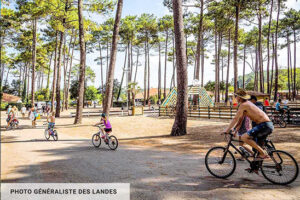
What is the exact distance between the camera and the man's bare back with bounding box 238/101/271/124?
4281 millimetres

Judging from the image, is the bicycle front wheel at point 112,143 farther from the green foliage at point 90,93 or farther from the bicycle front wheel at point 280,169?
the green foliage at point 90,93

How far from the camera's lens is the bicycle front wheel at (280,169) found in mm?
4091

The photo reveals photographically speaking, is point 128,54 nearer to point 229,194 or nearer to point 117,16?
point 117,16

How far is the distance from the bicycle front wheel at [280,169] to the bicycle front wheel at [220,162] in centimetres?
67

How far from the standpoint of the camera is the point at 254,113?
4.35 m

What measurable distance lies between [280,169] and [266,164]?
27 cm

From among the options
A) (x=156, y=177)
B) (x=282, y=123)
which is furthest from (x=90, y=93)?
(x=156, y=177)

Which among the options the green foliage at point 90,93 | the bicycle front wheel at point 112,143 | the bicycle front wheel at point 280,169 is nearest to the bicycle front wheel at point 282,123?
the bicycle front wheel at point 280,169

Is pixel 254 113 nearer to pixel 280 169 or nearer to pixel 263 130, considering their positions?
pixel 263 130

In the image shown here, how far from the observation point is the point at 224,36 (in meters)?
34.6

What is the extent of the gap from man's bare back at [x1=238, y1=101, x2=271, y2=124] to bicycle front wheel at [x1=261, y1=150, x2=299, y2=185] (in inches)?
29.5

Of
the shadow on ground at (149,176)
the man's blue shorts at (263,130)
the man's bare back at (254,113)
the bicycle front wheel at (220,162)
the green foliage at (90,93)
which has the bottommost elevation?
the shadow on ground at (149,176)
